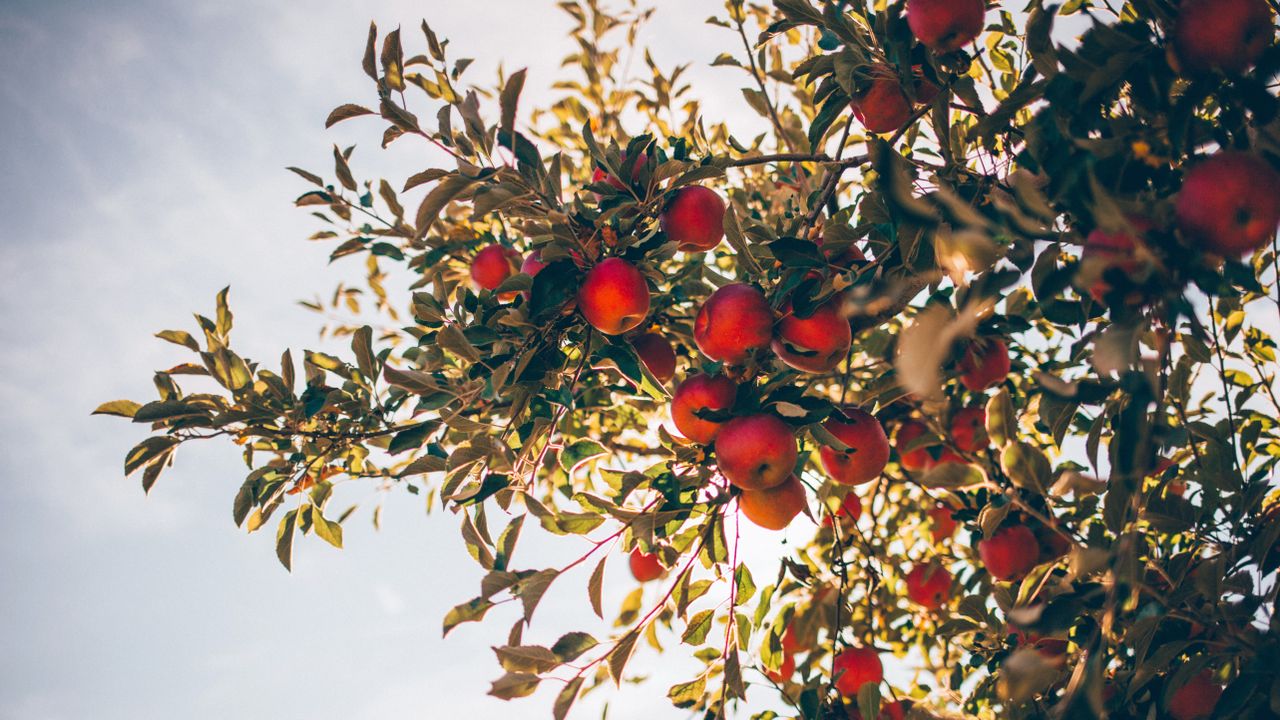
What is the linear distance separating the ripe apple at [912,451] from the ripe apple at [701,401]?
1.09m

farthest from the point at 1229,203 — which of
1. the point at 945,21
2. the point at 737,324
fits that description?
the point at 737,324

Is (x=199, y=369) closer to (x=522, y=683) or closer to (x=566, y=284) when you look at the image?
(x=566, y=284)

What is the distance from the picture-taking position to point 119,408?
195 cm

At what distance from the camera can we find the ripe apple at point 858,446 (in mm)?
1896

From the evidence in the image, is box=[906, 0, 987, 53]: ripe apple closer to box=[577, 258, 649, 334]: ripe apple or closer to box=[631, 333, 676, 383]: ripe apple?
box=[577, 258, 649, 334]: ripe apple

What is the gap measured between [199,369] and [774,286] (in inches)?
62.7

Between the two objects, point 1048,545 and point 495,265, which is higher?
point 495,265

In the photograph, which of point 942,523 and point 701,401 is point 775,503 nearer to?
point 701,401

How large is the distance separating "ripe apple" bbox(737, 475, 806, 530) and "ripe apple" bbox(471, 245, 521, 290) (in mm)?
1131

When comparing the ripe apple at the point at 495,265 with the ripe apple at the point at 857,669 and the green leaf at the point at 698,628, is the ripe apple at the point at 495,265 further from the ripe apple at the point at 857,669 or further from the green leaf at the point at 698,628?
the ripe apple at the point at 857,669

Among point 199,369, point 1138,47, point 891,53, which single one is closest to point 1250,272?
point 1138,47

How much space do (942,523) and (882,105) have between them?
198 cm

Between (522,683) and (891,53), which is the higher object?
(891,53)

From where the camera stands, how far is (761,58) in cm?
265
